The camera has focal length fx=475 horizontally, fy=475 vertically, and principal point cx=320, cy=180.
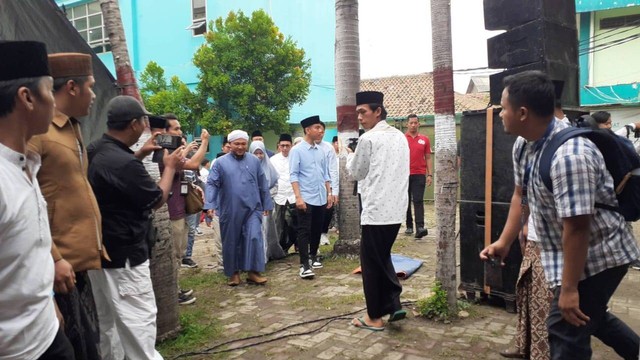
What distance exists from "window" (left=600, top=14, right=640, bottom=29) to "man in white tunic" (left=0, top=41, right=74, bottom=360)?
53.5 feet

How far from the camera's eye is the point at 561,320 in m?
2.26

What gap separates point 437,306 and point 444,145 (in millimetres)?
1426

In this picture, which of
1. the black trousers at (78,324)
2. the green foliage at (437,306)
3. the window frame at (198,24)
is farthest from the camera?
the window frame at (198,24)

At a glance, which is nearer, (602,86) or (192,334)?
(192,334)

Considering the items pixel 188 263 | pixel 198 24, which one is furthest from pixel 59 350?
pixel 198 24

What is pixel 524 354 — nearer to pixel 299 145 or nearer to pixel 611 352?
pixel 611 352

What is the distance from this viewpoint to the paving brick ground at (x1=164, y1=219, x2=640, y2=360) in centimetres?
367

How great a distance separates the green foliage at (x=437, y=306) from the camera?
13.8 ft

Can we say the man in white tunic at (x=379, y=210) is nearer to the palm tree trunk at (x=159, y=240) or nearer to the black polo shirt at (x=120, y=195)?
the palm tree trunk at (x=159, y=240)

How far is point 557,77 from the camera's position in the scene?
168 inches

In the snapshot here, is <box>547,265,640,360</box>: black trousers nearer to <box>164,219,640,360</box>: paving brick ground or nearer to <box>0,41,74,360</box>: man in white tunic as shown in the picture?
<box>164,219,640,360</box>: paving brick ground

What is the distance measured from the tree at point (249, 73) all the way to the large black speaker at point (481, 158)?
39.3ft

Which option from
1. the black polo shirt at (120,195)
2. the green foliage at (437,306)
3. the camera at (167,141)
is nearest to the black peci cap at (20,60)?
the black polo shirt at (120,195)

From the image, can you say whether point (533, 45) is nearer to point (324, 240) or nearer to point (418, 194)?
point (418, 194)
